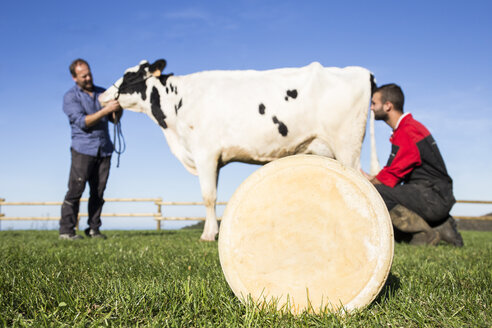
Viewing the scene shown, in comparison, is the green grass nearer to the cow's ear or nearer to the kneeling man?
the kneeling man

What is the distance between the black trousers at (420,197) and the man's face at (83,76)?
485cm

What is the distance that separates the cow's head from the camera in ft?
21.5

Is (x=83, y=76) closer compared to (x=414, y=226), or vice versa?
(x=414, y=226)

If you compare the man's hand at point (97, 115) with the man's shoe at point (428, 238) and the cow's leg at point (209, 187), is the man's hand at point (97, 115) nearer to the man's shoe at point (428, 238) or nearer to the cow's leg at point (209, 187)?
the cow's leg at point (209, 187)

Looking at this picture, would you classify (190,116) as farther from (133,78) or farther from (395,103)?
(395,103)

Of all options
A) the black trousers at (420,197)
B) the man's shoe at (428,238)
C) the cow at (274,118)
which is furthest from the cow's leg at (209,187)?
the man's shoe at (428,238)

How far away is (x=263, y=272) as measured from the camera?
5.62 feet

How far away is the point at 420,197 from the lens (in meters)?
4.68

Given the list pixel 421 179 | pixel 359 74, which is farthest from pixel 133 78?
pixel 421 179

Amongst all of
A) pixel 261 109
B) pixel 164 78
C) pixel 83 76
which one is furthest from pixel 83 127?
pixel 261 109

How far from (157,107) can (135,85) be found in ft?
2.02

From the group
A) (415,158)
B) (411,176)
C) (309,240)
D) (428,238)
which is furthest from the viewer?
(428,238)

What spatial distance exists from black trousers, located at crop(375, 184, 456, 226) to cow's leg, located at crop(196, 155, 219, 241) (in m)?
2.35

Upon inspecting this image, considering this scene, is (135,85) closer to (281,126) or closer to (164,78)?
(164,78)
